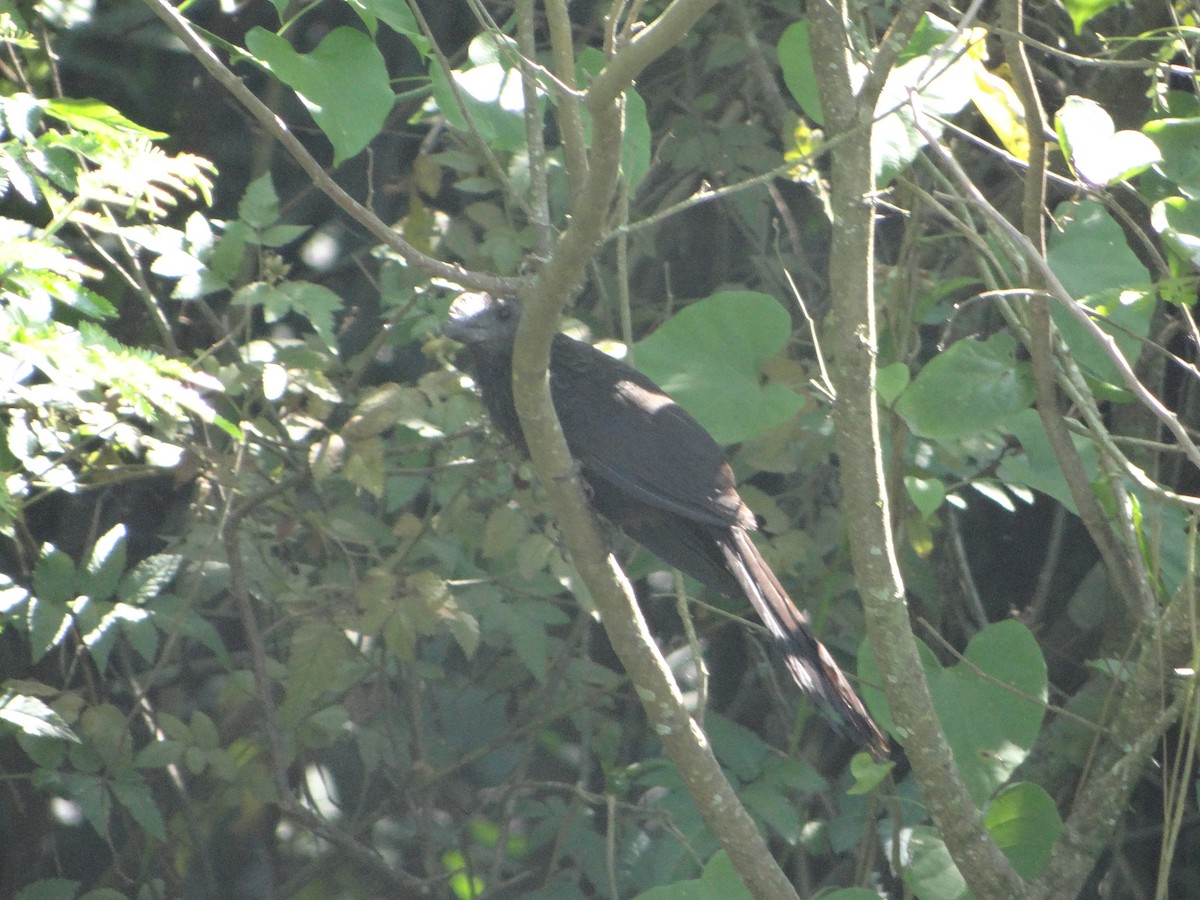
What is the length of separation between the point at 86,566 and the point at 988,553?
240 cm

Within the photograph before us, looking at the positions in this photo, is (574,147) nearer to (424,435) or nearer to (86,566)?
(424,435)

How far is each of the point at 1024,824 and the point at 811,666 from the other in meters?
0.44

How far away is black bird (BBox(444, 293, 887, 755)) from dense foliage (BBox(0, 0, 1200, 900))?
100 millimetres

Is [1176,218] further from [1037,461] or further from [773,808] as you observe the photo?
[773,808]

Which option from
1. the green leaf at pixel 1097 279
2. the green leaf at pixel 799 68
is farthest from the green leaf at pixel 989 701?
the green leaf at pixel 799 68

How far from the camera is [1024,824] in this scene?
7.04ft

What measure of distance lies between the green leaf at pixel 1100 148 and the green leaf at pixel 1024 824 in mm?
990

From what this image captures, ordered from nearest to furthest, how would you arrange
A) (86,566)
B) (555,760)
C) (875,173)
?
1. (875,173)
2. (86,566)
3. (555,760)

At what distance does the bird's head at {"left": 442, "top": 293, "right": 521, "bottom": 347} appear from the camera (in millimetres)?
2658

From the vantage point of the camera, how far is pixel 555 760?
3.75 m

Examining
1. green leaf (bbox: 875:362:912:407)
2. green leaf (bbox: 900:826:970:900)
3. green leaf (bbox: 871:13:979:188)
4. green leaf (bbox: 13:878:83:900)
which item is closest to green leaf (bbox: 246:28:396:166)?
green leaf (bbox: 871:13:979:188)

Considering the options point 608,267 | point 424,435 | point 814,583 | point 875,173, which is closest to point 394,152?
point 608,267

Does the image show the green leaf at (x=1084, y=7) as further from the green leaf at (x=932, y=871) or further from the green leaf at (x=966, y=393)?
the green leaf at (x=932, y=871)

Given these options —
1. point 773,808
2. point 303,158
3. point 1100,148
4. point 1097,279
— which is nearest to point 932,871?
point 773,808
